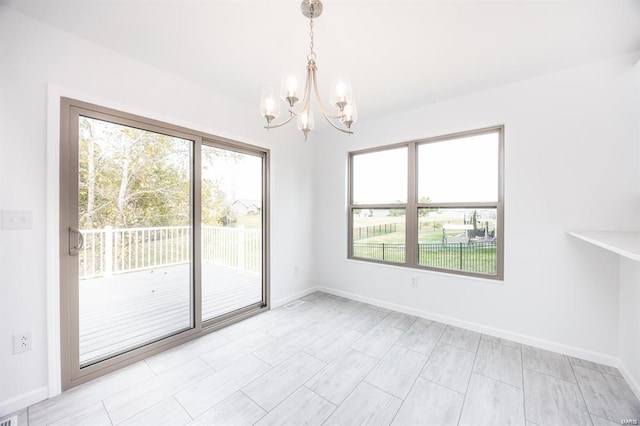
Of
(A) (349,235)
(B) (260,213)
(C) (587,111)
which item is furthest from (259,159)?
(C) (587,111)

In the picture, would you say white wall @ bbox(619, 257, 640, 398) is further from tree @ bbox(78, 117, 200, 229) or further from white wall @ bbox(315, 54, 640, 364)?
tree @ bbox(78, 117, 200, 229)

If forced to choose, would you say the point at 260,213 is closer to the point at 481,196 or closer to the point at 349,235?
the point at 349,235

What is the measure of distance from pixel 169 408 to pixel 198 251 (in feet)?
4.38

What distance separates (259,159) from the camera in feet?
10.9

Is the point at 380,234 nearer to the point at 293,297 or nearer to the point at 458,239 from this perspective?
the point at 458,239

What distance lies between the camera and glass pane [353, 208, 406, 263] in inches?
133

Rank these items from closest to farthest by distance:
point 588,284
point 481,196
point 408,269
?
point 588,284
point 481,196
point 408,269

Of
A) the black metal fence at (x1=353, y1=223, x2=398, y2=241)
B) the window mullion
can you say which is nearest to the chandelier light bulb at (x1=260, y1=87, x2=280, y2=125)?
the window mullion

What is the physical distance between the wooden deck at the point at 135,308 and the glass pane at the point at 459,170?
2858mm

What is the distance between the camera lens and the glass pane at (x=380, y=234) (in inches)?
133

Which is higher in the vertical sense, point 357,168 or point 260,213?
point 357,168

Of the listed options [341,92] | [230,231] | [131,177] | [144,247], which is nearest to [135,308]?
[144,247]

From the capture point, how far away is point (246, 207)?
319 cm

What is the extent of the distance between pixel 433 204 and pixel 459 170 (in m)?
0.48
